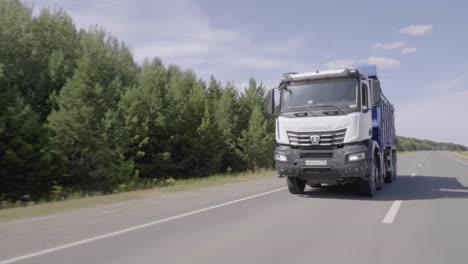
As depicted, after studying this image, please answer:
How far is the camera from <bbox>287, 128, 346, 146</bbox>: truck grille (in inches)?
356

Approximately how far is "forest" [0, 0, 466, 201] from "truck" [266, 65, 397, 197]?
38.6 feet

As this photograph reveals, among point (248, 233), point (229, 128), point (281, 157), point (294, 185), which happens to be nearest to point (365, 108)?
point (281, 157)

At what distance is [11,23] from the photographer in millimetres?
25578

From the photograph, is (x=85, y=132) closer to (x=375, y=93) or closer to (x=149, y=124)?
(x=149, y=124)

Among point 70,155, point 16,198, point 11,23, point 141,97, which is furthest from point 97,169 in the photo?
point 11,23

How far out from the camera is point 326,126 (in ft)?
29.8

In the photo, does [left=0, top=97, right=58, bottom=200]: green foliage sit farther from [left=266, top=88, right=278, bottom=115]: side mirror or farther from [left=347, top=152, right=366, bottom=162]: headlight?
[left=347, top=152, right=366, bottom=162]: headlight

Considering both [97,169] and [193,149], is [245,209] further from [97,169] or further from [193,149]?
[193,149]

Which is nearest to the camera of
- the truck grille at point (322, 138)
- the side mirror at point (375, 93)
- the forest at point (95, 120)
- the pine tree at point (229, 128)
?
the truck grille at point (322, 138)

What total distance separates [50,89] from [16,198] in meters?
9.18

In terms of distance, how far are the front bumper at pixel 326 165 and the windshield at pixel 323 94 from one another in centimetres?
119

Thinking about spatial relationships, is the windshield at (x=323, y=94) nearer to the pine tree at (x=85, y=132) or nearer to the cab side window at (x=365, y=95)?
the cab side window at (x=365, y=95)

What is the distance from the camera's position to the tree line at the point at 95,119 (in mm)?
18109

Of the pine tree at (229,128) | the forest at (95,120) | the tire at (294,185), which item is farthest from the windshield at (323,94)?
the pine tree at (229,128)
